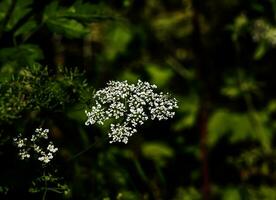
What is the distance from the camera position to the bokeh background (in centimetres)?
338

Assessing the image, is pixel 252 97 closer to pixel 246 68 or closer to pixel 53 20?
pixel 246 68

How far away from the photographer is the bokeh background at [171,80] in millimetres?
3385

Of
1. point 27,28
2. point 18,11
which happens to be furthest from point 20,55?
point 18,11

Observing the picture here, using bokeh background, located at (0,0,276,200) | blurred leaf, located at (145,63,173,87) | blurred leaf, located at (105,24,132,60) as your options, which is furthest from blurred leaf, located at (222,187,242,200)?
blurred leaf, located at (105,24,132,60)

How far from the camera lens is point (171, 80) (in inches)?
261

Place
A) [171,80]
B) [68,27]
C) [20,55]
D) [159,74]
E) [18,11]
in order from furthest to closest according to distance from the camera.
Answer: [171,80] < [159,74] < [18,11] < [68,27] < [20,55]

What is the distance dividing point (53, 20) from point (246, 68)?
10.3 ft

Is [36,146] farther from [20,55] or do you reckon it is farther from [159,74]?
[159,74]

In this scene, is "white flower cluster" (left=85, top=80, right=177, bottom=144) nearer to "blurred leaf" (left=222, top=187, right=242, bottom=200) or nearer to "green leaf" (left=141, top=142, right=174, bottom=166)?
"blurred leaf" (left=222, top=187, right=242, bottom=200)

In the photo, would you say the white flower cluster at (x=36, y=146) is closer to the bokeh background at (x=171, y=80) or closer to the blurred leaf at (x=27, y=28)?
the bokeh background at (x=171, y=80)

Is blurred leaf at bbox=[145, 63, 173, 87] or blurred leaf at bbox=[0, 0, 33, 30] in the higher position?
blurred leaf at bbox=[145, 63, 173, 87]

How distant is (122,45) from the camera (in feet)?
20.2

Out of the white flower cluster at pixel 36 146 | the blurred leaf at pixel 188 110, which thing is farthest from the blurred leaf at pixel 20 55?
the blurred leaf at pixel 188 110

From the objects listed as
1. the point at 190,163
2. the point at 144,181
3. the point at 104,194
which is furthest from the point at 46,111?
the point at 190,163
